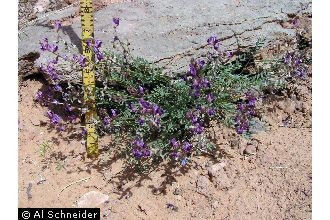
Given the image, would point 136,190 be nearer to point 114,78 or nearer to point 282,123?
point 114,78

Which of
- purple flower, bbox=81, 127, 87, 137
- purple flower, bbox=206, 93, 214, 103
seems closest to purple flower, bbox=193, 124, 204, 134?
purple flower, bbox=206, 93, 214, 103

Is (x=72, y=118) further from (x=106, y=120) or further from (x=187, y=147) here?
(x=187, y=147)

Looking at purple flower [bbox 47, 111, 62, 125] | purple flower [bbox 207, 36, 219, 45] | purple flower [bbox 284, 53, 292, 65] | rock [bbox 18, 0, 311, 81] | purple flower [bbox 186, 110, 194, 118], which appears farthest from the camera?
rock [bbox 18, 0, 311, 81]

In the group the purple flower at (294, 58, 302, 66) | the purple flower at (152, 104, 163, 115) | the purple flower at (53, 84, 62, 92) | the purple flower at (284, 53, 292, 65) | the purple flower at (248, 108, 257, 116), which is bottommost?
the purple flower at (248, 108, 257, 116)

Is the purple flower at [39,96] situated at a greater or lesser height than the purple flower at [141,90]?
lesser

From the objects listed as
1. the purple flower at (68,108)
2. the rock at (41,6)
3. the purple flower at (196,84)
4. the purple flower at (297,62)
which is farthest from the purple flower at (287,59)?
the rock at (41,6)

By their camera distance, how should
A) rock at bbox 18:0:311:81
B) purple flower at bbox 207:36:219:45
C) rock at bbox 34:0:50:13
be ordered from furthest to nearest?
rock at bbox 34:0:50:13 → rock at bbox 18:0:311:81 → purple flower at bbox 207:36:219:45

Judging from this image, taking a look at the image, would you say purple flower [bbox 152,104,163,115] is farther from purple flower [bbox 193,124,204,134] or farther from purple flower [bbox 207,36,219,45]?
purple flower [bbox 207,36,219,45]

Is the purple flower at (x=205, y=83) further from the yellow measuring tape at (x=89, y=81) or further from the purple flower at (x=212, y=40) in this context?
the yellow measuring tape at (x=89, y=81)
